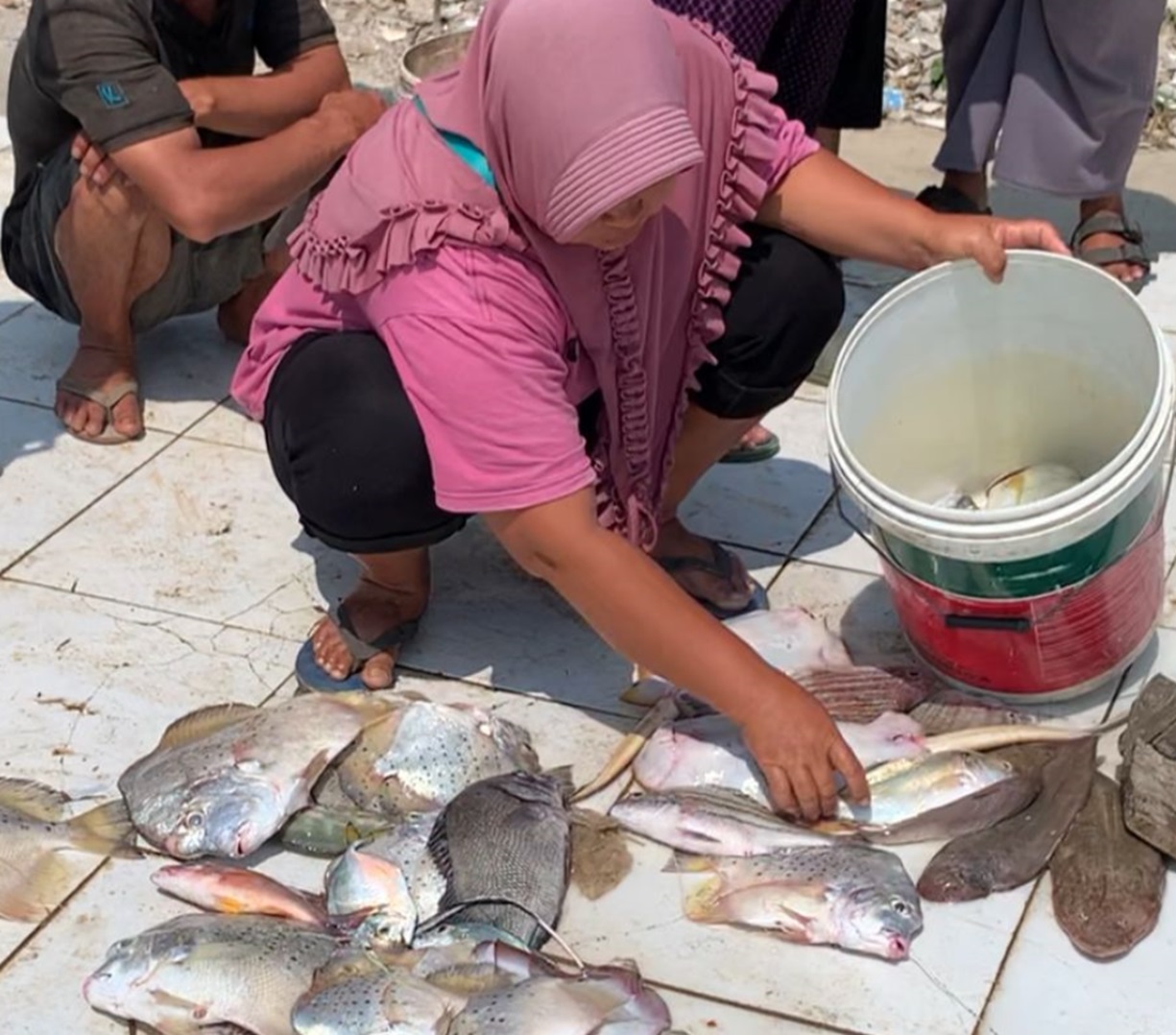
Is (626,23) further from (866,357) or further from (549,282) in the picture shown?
(866,357)

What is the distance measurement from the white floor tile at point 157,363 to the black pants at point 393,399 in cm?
111

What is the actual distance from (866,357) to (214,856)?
1.21 m

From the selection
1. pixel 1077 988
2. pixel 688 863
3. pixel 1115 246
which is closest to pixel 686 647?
pixel 688 863

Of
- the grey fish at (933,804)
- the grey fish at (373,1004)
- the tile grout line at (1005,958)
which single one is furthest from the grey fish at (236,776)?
the tile grout line at (1005,958)

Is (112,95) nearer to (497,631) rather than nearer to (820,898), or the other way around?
(497,631)

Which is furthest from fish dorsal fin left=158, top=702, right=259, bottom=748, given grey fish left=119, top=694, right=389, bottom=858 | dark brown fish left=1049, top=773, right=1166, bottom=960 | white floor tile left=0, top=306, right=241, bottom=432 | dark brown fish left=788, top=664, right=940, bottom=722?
dark brown fish left=1049, top=773, right=1166, bottom=960

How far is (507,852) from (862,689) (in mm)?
664

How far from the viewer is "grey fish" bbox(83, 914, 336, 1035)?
239cm

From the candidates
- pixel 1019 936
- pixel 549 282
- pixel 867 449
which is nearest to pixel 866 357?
pixel 867 449

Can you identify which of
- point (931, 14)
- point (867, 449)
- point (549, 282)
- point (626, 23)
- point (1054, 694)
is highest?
point (626, 23)

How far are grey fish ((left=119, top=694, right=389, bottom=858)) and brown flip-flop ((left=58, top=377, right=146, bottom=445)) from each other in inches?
44.5

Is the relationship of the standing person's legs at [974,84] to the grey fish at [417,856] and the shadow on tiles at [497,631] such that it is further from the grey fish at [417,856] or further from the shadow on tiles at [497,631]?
the grey fish at [417,856]

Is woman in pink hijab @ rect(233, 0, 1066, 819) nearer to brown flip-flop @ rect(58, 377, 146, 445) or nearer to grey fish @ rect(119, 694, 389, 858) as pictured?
grey fish @ rect(119, 694, 389, 858)

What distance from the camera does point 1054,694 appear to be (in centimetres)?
292
